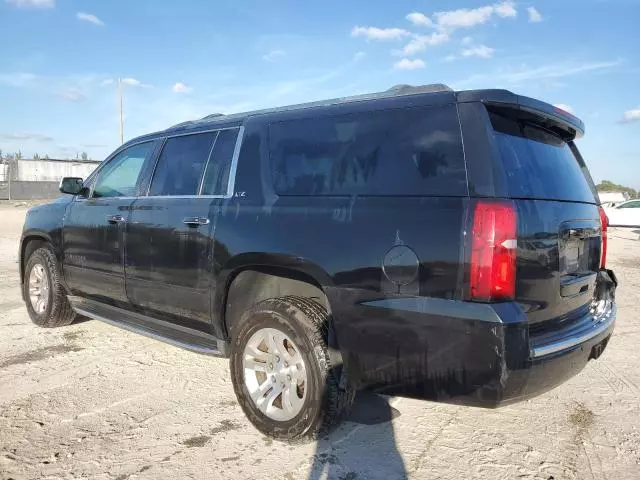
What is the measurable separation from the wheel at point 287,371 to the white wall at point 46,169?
183 ft

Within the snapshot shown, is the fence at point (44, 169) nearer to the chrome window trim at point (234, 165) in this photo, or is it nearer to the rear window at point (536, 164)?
the chrome window trim at point (234, 165)

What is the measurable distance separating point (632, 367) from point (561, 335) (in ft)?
7.94

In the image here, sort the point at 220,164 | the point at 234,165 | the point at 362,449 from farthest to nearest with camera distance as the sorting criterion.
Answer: the point at 220,164, the point at 234,165, the point at 362,449

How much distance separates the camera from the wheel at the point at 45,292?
532 centimetres

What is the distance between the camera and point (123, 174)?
4.75 meters

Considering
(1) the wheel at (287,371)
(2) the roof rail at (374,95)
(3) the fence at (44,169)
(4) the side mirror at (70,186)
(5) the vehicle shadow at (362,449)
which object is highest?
(3) the fence at (44,169)

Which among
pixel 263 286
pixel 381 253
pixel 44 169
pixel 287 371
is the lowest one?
pixel 287 371

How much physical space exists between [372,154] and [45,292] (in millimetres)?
4200

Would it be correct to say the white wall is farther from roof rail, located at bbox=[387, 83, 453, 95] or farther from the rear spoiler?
the rear spoiler

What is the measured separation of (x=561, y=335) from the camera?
272cm

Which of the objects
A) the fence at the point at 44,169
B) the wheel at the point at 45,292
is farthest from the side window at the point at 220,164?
the fence at the point at 44,169

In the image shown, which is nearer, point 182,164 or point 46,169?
point 182,164

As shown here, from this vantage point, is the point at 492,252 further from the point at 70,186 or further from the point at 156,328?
the point at 70,186

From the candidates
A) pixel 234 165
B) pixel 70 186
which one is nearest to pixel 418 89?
pixel 234 165
